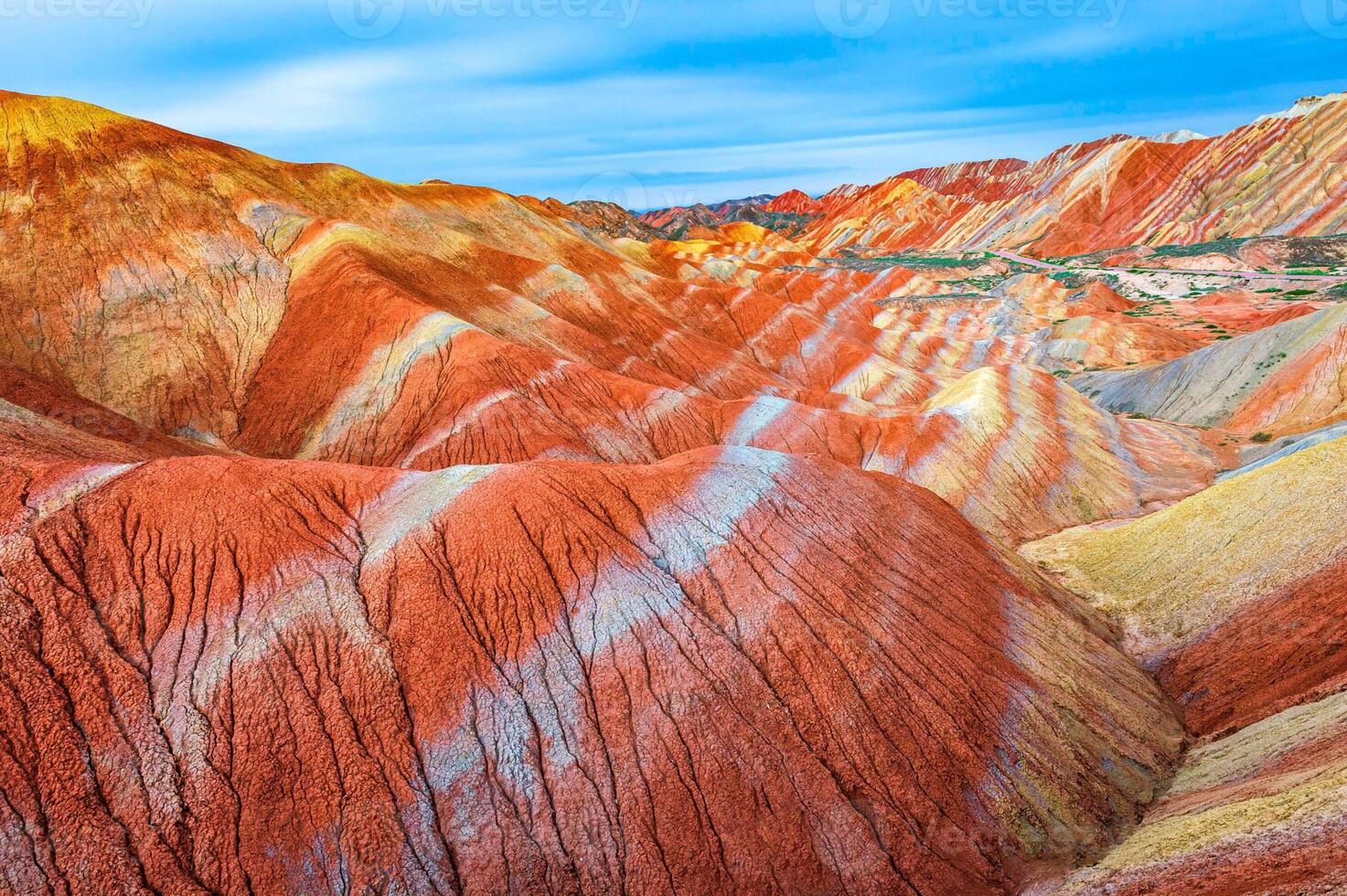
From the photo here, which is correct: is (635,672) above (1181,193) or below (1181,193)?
below

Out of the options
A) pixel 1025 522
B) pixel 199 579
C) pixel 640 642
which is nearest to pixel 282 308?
pixel 199 579

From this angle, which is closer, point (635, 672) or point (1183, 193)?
point (635, 672)

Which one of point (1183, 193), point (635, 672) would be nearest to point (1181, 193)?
point (1183, 193)

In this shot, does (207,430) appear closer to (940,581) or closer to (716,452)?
(716,452)

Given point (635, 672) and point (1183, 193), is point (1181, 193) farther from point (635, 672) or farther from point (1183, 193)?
point (635, 672)

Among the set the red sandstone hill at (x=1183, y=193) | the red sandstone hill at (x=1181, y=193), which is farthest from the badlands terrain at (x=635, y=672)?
the red sandstone hill at (x=1181, y=193)

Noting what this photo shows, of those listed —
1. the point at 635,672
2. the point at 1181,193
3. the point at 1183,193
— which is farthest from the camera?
the point at 1181,193

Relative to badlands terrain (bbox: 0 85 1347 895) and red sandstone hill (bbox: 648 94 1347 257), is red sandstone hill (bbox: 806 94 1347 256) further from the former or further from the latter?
badlands terrain (bbox: 0 85 1347 895)

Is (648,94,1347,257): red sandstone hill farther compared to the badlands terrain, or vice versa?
(648,94,1347,257): red sandstone hill

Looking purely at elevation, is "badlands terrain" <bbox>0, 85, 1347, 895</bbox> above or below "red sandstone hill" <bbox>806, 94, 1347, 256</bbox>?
below

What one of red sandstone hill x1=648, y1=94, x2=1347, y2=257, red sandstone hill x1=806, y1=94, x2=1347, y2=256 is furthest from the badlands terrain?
red sandstone hill x1=648, y1=94, x2=1347, y2=257

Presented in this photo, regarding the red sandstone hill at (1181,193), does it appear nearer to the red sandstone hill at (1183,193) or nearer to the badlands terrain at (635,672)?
the red sandstone hill at (1183,193)
